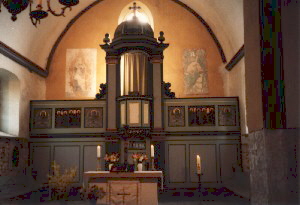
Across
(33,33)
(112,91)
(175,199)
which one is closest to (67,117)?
(112,91)

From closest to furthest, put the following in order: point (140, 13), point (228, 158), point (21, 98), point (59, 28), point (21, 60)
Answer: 1. point (21, 60)
2. point (21, 98)
3. point (228, 158)
4. point (59, 28)
5. point (140, 13)

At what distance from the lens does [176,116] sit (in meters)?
15.3

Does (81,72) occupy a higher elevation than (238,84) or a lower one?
higher

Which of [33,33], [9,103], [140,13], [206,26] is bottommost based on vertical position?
[9,103]

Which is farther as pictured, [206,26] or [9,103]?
[206,26]

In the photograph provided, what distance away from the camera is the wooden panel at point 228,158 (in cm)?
1505

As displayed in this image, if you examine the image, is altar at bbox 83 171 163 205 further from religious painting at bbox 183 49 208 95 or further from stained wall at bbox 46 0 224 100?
religious painting at bbox 183 49 208 95

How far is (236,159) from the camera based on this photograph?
15055mm

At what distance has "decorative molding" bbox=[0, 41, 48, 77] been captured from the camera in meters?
13.2

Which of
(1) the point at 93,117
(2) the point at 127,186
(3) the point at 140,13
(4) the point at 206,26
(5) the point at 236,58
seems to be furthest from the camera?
(3) the point at 140,13

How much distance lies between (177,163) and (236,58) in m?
4.70

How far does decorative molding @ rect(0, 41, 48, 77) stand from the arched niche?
68 centimetres

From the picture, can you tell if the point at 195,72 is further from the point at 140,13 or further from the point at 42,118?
the point at 42,118

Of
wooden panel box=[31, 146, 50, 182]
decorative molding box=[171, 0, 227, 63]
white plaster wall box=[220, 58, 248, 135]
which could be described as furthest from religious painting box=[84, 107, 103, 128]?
decorative molding box=[171, 0, 227, 63]
